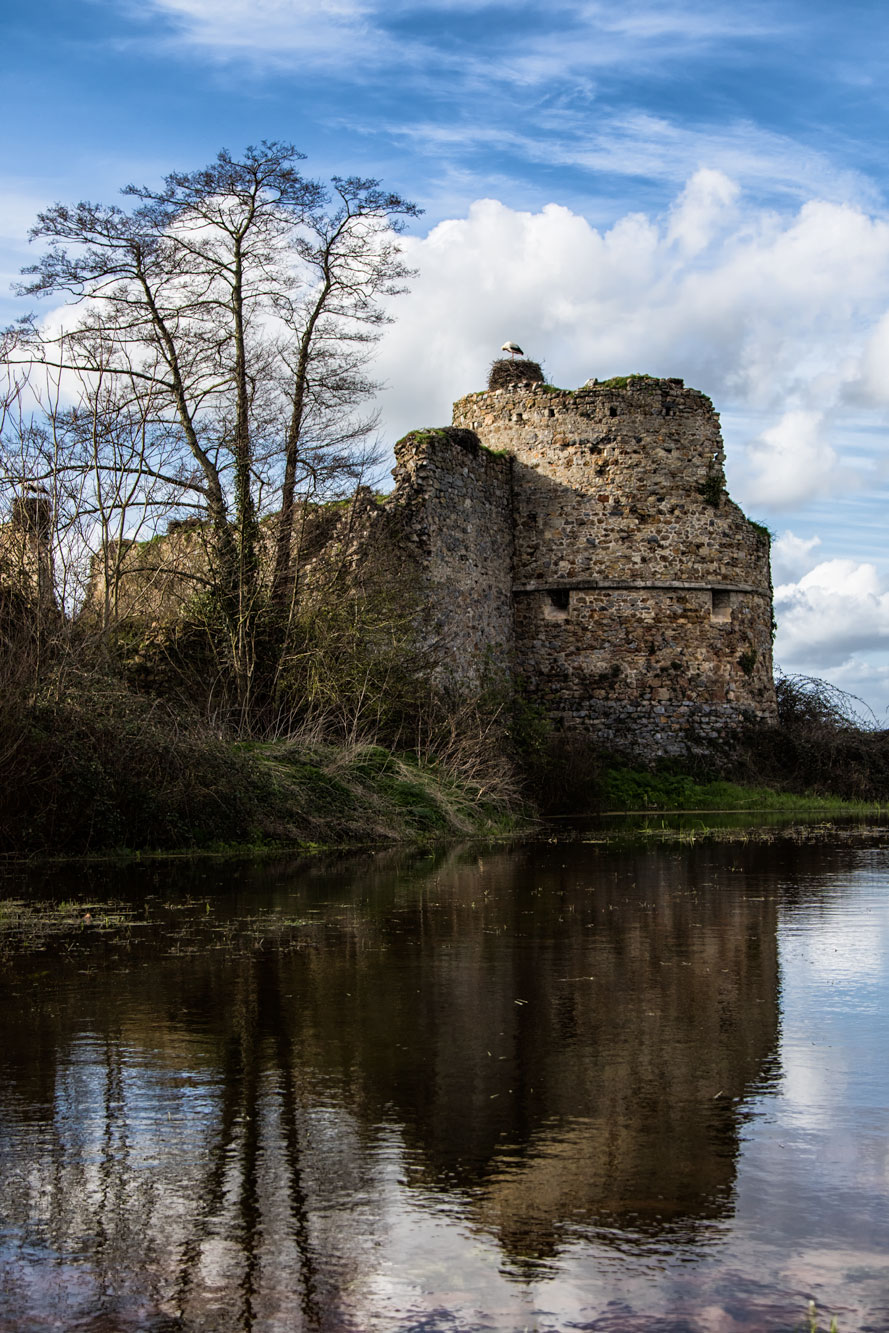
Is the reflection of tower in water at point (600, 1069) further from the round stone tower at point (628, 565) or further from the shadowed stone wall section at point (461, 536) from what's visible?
the round stone tower at point (628, 565)

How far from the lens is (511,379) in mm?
27547

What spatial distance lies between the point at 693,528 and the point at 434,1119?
23.0m

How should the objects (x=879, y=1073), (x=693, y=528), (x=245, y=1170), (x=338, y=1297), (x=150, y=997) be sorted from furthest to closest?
1. (x=693, y=528)
2. (x=150, y=997)
3. (x=879, y=1073)
4. (x=245, y=1170)
5. (x=338, y=1297)

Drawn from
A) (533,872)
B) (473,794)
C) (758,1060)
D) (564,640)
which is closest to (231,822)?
(533,872)

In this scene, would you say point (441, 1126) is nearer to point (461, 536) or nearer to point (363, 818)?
point (363, 818)

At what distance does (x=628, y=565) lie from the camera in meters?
26.1

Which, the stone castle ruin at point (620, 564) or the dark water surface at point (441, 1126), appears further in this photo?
the stone castle ruin at point (620, 564)

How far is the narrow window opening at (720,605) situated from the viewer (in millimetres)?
26688

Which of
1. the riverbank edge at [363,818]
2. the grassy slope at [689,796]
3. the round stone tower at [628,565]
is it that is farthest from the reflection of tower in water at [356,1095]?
the round stone tower at [628,565]

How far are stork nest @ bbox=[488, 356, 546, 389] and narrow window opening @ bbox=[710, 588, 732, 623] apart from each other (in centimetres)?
563

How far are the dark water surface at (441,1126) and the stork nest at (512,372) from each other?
20.5 metres

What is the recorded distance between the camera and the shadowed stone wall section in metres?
22.2

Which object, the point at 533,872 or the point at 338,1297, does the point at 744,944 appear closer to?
the point at 533,872

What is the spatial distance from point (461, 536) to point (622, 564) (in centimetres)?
391
